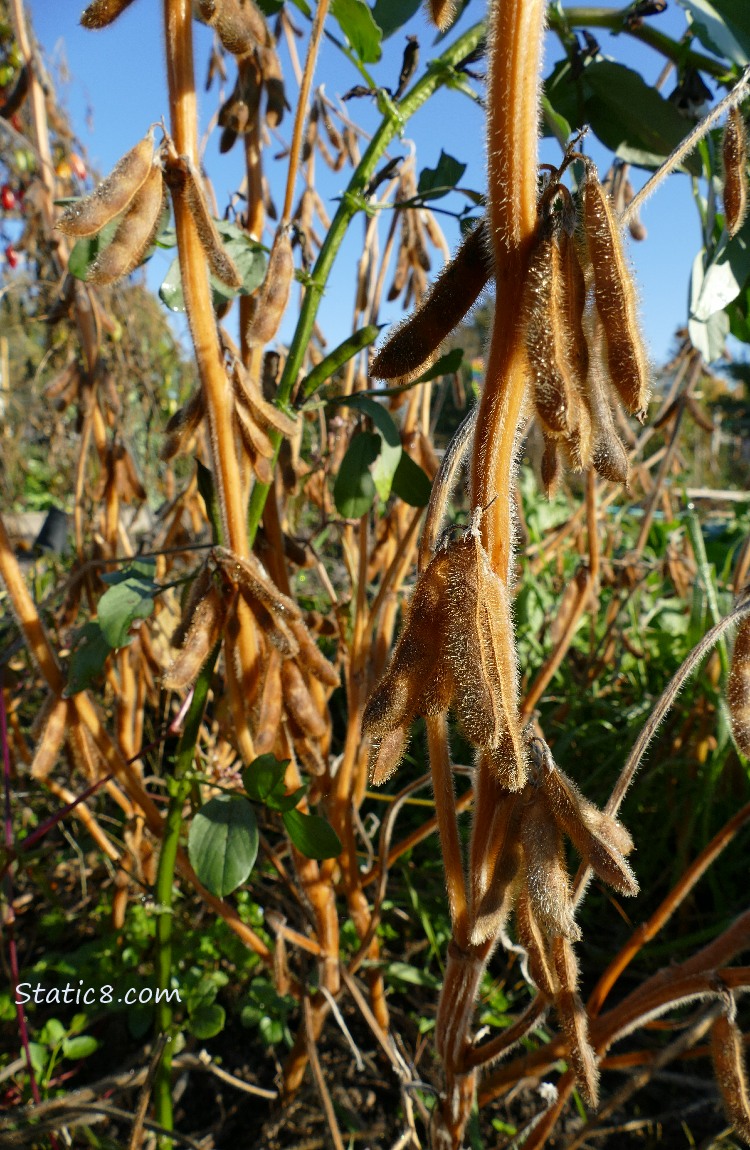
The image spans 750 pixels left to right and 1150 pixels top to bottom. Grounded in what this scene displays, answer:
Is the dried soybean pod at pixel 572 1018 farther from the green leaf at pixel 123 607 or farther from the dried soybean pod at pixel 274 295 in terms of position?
the dried soybean pod at pixel 274 295

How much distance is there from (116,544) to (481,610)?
120 cm

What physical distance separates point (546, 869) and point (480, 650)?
6.6 inches

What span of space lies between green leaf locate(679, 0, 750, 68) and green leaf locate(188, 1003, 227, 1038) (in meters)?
1.24

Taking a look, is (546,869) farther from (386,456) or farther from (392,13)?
(392,13)

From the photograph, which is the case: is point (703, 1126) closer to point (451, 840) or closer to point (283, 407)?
point (451, 840)

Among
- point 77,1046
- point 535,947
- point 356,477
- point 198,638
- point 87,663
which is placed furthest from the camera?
point 77,1046

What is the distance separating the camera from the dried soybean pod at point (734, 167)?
1.96 feet

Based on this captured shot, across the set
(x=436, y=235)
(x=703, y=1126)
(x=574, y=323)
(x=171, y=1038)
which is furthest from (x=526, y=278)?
(x=703, y=1126)

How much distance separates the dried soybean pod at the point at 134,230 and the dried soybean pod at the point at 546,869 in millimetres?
503

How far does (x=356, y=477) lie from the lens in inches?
37.7

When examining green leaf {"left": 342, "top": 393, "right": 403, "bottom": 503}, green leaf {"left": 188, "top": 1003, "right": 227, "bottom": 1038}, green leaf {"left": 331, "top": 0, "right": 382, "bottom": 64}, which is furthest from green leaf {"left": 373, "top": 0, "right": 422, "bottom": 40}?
green leaf {"left": 188, "top": 1003, "right": 227, "bottom": 1038}

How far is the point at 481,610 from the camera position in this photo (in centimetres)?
43

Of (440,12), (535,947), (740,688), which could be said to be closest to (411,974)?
(535,947)

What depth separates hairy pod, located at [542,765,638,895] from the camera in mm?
497
